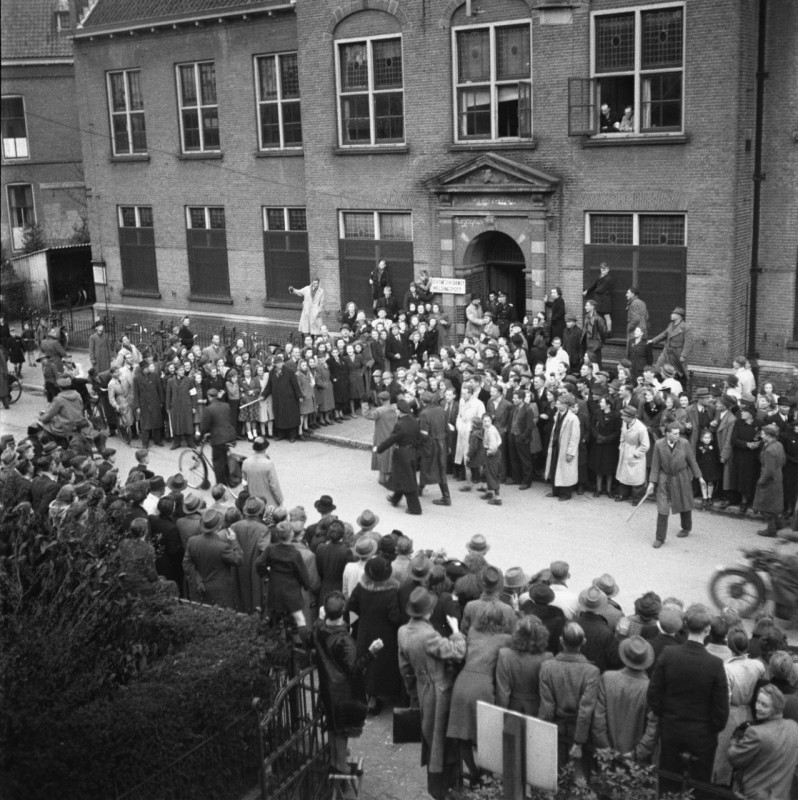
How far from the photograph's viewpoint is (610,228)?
22281 mm

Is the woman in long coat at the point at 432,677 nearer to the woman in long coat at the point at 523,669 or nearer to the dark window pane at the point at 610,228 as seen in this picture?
the woman in long coat at the point at 523,669

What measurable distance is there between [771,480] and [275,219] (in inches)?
704

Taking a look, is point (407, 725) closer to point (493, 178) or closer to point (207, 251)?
point (493, 178)

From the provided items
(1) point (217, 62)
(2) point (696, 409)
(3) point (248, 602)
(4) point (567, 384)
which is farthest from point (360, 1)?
(3) point (248, 602)

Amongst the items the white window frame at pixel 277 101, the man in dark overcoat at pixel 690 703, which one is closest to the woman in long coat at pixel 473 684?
the man in dark overcoat at pixel 690 703

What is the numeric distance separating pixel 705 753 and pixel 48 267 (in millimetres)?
33383

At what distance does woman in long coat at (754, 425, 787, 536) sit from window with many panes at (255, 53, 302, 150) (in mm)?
17319

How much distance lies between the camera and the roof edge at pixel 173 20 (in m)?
26.8

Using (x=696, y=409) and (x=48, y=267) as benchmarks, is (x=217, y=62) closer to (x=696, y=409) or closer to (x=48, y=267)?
(x=48, y=267)

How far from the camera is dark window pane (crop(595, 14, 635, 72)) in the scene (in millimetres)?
21172

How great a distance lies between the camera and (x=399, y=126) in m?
24.8

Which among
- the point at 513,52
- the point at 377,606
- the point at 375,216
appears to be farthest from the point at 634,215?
the point at 377,606

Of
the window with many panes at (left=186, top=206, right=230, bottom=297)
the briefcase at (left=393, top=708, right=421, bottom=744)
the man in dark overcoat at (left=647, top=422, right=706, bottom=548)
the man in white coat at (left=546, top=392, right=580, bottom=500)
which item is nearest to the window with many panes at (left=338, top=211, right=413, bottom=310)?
the window with many panes at (left=186, top=206, right=230, bottom=297)

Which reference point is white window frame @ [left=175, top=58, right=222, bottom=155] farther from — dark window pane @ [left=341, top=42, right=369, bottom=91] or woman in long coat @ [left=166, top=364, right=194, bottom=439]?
woman in long coat @ [left=166, top=364, right=194, bottom=439]
